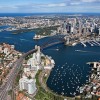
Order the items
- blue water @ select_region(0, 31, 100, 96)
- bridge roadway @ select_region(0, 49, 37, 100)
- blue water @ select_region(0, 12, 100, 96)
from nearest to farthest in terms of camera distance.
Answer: bridge roadway @ select_region(0, 49, 37, 100) → blue water @ select_region(0, 12, 100, 96) → blue water @ select_region(0, 31, 100, 96)

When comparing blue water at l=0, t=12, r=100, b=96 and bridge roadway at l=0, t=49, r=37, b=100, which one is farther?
blue water at l=0, t=12, r=100, b=96

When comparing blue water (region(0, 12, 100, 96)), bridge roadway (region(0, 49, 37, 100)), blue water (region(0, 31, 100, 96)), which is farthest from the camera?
blue water (region(0, 31, 100, 96))

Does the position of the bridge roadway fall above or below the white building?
below

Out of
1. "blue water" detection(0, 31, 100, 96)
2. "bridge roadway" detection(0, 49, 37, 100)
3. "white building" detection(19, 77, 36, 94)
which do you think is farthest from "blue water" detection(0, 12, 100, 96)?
"bridge roadway" detection(0, 49, 37, 100)

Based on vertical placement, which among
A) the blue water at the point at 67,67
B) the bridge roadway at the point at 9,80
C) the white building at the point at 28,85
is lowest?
the blue water at the point at 67,67

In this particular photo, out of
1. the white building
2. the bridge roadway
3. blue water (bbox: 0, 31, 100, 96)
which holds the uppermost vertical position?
the white building

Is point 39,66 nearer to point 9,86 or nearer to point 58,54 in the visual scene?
point 9,86

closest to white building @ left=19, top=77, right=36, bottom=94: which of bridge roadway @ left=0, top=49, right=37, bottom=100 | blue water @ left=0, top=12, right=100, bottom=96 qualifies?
bridge roadway @ left=0, top=49, right=37, bottom=100

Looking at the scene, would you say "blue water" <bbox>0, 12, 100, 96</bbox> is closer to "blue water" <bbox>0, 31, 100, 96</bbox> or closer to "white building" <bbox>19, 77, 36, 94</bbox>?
"blue water" <bbox>0, 31, 100, 96</bbox>

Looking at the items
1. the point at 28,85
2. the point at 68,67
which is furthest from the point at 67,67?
the point at 28,85

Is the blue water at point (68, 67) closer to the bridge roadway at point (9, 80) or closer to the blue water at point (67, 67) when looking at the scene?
the blue water at point (67, 67)

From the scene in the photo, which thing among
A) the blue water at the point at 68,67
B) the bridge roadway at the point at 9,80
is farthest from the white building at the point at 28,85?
the blue water at the point at 68,67

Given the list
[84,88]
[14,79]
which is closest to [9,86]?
[14,79]
